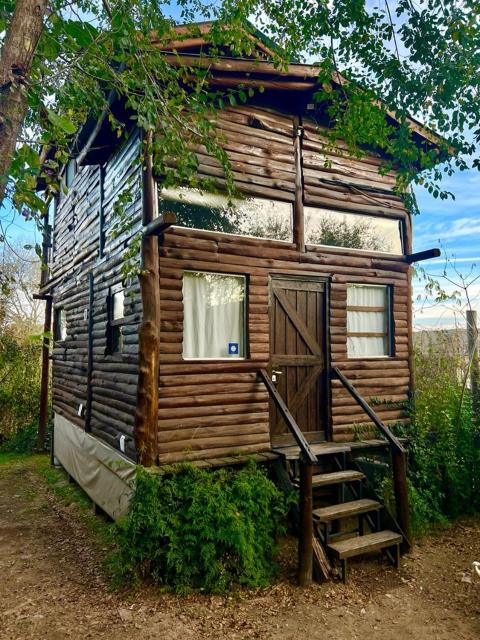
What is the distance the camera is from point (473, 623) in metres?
4.48

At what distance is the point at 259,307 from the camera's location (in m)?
6.65

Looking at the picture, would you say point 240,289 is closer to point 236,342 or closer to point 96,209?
point 236,342

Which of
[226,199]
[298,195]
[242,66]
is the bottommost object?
[226,199]

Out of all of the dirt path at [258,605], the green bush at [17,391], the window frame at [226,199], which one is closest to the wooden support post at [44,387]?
the green bush at [17,391]

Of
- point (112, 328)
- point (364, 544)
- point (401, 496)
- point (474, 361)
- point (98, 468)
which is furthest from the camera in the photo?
point (474, 361)

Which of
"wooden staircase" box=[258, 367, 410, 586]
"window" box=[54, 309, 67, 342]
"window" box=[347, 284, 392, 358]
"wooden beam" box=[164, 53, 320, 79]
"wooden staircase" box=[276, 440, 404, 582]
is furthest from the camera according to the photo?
"window" box=[54, 309, 67, 342]

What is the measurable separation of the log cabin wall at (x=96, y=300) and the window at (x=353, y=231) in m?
2.90

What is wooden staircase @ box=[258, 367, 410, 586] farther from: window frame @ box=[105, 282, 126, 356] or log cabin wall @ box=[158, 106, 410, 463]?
window frame @ box=[105, 282, 126, 356]

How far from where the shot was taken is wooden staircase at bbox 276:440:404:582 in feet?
17.4

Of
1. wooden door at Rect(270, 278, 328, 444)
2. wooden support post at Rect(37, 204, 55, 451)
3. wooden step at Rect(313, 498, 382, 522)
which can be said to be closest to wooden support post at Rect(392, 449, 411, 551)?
wooden step at Rect(313, 498, 382, 522)

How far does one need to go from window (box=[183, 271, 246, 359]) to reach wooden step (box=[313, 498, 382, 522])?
2.35 metres

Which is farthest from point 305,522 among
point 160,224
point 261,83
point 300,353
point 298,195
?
point 261,83

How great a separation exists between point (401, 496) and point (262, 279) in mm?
3518

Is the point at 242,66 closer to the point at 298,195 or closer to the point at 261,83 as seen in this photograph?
the point at 261,83
